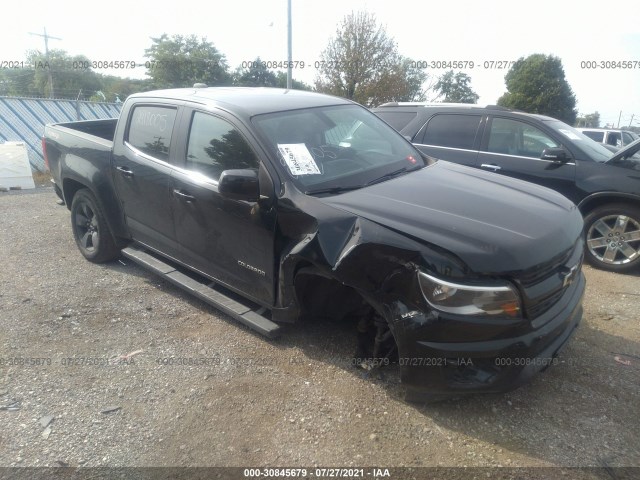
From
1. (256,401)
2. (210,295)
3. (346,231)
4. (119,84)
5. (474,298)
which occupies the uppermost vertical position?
(119,84)

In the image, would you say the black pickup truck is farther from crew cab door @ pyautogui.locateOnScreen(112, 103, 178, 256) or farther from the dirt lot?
the dirt lot

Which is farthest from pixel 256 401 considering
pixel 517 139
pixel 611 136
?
pixel 611 136

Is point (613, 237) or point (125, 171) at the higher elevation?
point (125, 171)

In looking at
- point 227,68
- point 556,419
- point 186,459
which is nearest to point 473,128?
point 556,419

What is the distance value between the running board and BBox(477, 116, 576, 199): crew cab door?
149 inches

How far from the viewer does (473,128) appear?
6129 millimetres

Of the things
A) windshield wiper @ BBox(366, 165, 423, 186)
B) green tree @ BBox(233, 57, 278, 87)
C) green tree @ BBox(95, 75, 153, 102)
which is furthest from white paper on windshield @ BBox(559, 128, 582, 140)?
green tree @ BBox(95, 75, 153, 102)

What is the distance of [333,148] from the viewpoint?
360cm

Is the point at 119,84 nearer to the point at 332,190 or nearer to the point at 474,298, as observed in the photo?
the point at 332,190

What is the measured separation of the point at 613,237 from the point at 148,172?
494cm

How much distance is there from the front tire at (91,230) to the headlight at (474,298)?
3.76m

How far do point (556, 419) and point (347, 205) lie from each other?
1784mm

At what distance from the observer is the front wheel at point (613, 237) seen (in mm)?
5145

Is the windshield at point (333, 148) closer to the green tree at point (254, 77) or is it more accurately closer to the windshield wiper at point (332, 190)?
the windshield wiper at point (332, 190)
